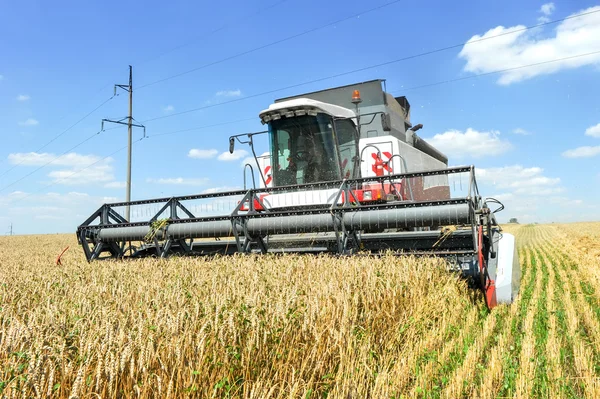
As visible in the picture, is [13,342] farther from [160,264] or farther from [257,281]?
[160,264]

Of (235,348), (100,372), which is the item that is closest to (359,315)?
(235,348)

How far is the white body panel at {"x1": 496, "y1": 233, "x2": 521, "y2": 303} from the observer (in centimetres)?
471

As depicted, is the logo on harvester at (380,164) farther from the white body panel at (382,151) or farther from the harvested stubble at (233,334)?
the harvested stubble at (233,334)

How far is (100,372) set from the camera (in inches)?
58.6

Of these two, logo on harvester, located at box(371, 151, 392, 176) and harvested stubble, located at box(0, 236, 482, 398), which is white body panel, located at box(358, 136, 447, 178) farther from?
harvested stubble, located at box(0, 236, 482, 398)

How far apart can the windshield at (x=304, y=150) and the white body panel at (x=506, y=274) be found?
2.56 metres

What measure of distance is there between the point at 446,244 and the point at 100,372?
177 inches

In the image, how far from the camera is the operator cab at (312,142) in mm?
6859

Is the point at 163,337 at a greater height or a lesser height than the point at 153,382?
greater

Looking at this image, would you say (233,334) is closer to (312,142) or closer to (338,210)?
(338,210)

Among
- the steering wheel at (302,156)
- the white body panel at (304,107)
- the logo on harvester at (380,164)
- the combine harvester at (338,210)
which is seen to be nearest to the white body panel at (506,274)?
the combine harvester at (338,210)

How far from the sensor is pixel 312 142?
6.98 meters

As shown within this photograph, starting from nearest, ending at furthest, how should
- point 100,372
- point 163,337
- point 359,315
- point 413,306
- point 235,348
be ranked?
point 100,372 < point 163,337 < point 235,348 < point 359,315 < point 413,306

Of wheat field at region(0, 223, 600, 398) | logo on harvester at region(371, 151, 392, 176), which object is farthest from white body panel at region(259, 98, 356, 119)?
wheat field at region(0, 223, 600, 398)
